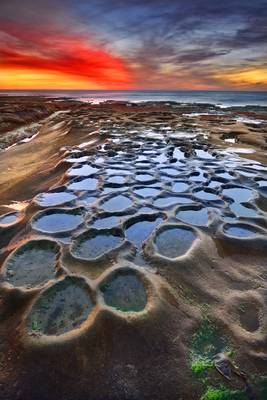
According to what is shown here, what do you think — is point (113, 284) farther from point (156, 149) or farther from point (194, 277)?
point (156, 149)

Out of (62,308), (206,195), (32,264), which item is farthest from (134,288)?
→ (206,195)

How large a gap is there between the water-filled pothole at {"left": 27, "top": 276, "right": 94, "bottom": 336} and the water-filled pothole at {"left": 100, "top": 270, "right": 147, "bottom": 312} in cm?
26

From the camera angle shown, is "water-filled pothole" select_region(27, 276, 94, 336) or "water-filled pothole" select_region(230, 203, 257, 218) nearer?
"water-filled pothole" select_region(27, 276, 94, 336)

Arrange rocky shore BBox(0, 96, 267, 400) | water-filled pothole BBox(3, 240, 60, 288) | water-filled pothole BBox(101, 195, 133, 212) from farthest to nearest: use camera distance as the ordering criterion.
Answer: water-filled pothole BBox(101, 195, 133, 212) → water-filled pothole BBox(3, 240, 60, 288) → rocky shore BBox(0, 96, 267, 400)

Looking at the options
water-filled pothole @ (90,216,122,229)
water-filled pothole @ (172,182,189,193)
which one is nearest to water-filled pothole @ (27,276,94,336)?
water-filled pothole @ (90,216,122,229)

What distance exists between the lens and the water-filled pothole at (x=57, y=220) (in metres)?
5.72

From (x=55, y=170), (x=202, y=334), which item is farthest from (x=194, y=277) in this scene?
(x=55, y=170)

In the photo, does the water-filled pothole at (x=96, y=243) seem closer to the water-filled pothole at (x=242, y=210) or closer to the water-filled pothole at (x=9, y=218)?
the water-filled pothole at (x=9, y=218)

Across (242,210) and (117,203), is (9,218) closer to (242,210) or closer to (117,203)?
(117,203)

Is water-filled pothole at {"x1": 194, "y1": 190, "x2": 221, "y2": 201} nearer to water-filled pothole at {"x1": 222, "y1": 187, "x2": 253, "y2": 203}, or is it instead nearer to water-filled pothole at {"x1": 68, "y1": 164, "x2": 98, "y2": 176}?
water-filled pothole at {"x1": 222, "y1": 187, "x2": 253, "y2": 203}

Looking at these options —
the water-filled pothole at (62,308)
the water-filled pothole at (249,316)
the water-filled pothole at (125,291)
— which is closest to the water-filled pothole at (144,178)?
the water-filled pothole at (125,291)

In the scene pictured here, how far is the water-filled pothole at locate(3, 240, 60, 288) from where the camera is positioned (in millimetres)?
4336

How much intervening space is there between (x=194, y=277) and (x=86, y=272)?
60.4 inches

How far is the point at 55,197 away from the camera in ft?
24.1
